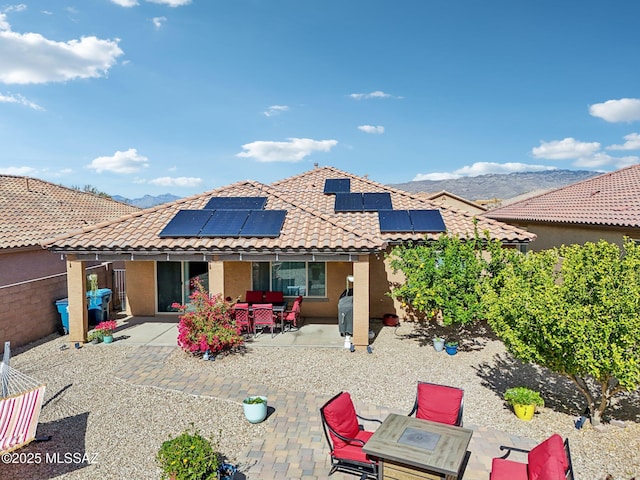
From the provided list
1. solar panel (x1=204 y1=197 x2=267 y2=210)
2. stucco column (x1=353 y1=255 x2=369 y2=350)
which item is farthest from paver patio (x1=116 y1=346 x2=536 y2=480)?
solar panel (x1=204 y1=197 x2=267 y2=210)

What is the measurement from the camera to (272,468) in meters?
6.13

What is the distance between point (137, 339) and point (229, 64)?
13780 mm

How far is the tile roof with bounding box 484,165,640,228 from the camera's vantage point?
15.1 meters

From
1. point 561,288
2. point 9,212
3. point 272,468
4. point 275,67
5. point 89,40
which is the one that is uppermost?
point 275,67

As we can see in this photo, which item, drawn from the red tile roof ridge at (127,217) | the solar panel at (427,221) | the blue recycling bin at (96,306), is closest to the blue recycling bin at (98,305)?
the blue recycling bin at (96,306)

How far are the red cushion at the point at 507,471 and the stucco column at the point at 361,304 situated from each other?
20.4 ft

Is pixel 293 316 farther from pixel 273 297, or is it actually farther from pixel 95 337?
pixel 95 337

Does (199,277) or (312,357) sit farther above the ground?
(199,277)

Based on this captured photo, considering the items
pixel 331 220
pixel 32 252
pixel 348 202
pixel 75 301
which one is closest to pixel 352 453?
pixel 331 220

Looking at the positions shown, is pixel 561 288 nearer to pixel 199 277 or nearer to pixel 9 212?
pixel 199 277

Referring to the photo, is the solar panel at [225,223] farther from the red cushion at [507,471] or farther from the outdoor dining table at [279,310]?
the red cushion at [507,471]

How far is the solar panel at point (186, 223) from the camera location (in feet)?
42.9

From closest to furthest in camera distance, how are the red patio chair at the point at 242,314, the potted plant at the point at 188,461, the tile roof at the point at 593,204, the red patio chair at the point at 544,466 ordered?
the red patio chair at the point at 544,466 → the potted plant at the point at 188,461 → the red patio chair at the point at 242,314 → the tile roof at the point at 593,204

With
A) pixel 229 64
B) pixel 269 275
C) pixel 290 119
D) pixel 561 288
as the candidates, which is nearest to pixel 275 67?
pixel 229 64
